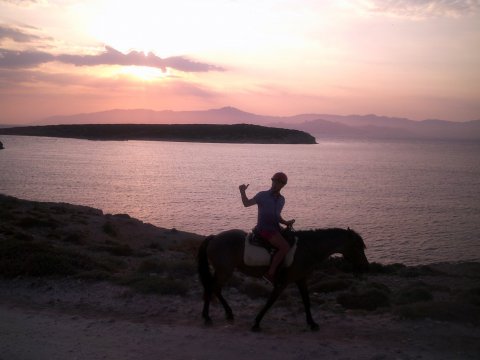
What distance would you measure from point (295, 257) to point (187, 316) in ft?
8.43

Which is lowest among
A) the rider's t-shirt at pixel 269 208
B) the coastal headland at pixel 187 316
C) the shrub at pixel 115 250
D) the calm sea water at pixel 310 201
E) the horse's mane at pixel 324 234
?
the calm sea water at pixel 310 201

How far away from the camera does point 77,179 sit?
61.4 m

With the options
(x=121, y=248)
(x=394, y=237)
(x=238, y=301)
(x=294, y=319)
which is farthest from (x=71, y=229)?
(x=394, y=237)

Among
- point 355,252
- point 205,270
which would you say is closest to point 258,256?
point 205,270

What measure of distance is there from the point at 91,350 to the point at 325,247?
13.8 feet

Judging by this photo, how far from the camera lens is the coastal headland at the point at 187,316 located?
7.31m

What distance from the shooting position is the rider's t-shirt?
8070mm

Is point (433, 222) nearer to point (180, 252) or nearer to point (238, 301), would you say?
point (180, 252)

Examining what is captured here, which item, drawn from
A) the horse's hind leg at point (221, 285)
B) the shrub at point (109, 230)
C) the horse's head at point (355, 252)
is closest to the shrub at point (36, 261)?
the horse's hind leg at point (221, 285)

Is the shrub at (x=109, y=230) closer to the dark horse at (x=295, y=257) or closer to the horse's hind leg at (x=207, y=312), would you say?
the horse's hind leg at (x=207, y=312)

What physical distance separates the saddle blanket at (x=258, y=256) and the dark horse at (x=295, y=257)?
0.09 m

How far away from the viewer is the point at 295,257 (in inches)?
324

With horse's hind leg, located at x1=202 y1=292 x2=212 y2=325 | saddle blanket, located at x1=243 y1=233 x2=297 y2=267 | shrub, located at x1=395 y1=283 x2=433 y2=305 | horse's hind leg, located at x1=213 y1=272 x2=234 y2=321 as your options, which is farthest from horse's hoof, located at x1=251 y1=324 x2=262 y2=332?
shrub, located at x1=395 y1=283 x2=433 y2=305

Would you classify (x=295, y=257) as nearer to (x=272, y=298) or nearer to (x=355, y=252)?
(x=272, y=298)
